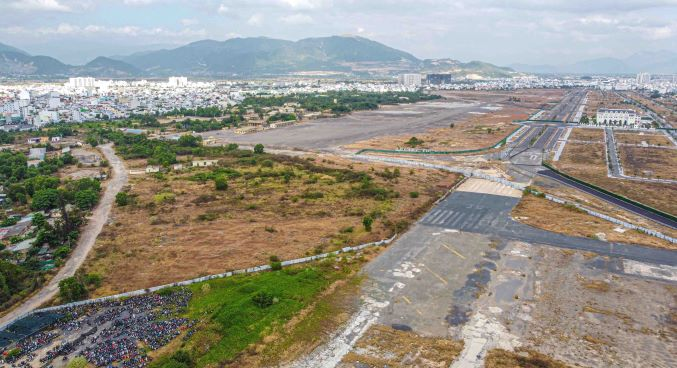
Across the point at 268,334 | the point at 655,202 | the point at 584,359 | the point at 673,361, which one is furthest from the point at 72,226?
the point at 655,202

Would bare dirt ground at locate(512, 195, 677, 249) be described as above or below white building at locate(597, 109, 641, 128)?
below

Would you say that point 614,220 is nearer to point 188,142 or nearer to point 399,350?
point 399,350

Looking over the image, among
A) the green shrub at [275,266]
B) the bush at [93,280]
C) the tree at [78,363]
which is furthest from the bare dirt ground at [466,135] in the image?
the tree at [78,363]

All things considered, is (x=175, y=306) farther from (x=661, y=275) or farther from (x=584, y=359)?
(x=661, y=275)

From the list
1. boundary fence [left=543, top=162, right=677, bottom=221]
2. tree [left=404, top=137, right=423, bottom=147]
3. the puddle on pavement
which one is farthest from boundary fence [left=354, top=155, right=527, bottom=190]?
the puddle on pavement

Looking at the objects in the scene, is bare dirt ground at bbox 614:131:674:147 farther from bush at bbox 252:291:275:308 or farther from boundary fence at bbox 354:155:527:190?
bush at bbox 252:291:275:308

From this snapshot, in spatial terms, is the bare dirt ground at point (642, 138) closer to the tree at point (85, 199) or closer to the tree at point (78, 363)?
the tree at point (85, 199)

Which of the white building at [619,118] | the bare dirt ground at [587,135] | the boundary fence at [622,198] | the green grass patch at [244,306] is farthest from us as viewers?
the white building at [619,118]
